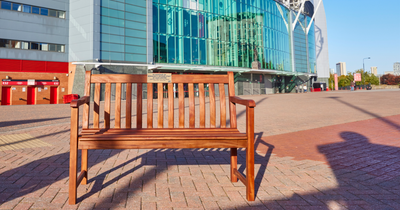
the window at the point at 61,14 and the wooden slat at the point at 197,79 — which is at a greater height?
the window at the point at 61,14

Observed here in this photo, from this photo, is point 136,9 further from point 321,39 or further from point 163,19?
point 321,39

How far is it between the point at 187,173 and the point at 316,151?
93.1 inches

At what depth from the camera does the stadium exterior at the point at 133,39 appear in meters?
26.3

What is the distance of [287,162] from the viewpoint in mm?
3725

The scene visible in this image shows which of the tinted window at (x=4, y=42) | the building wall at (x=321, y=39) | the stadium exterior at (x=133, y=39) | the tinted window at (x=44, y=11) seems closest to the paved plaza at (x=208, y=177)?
the stadium exterior at (x=133, y=39)

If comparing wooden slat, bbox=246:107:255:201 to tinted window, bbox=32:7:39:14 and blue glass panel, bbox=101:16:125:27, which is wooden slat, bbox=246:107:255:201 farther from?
tinted window, bbox=32:7:39:14

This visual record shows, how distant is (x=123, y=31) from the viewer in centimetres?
2786

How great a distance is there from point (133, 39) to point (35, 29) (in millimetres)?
9730

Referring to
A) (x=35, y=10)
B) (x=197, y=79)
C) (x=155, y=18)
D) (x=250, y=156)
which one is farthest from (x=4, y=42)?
(x=250, y=156)

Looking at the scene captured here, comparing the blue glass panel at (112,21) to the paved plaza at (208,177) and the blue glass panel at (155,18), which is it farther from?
the paved plaza at (208,177)

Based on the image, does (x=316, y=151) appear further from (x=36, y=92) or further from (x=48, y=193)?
(x=36, y=92)

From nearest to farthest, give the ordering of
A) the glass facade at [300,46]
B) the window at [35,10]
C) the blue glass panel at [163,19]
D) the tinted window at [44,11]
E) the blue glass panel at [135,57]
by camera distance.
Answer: the window at [35,10] → the tinted window at [44,11] → the blue glass panel at [135,57] → the blue glass panel at [163,19] → the glass facade at [300,46]

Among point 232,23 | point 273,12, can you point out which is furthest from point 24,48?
point 273,12

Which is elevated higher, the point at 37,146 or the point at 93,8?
the point at 93,8
